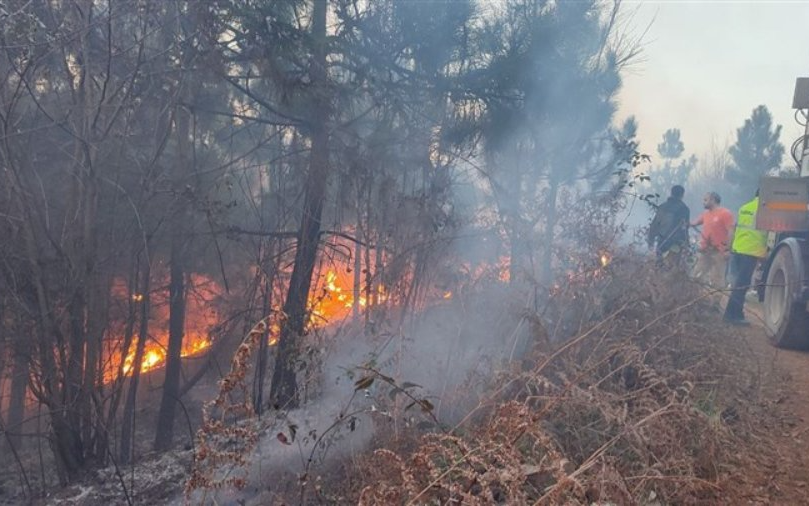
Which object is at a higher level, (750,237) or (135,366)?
(750,237)

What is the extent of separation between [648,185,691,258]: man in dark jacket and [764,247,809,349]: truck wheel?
2.36m

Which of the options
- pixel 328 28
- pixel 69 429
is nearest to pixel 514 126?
pixel 328 28

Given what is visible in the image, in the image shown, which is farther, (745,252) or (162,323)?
(162,323)

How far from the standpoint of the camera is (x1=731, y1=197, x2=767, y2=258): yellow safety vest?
791 centimetres

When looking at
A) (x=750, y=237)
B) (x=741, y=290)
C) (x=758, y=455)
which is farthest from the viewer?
(x=741, y=290)

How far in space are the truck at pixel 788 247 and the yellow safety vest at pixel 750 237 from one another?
1.48 feet

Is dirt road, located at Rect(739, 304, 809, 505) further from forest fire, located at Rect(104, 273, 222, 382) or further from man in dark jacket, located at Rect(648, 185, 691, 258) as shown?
forest fire, located at Rect(104, 273, 222, 382)

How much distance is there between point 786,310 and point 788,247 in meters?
0.74

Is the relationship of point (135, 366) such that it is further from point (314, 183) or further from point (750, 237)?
point (750, 237)

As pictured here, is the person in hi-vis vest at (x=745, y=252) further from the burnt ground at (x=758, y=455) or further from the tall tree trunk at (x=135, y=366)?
the tall tree trunk at (x=135, y=366)

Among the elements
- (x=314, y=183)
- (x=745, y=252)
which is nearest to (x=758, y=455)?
(x=745, y=252)

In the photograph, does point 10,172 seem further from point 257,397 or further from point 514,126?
point 514,126

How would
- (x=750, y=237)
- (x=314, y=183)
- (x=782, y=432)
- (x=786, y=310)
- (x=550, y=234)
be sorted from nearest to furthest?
(x=782, y=432)
(x=786, y=310)
(x=314, y=183)
(x=750, y=237)
(x=550, y=234)

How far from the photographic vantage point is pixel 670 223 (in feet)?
30.9
